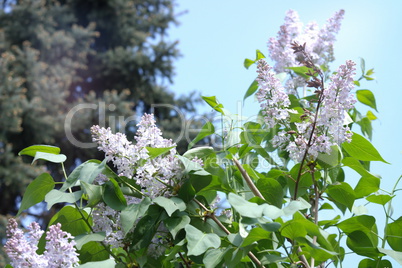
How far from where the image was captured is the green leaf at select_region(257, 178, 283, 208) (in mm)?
1002

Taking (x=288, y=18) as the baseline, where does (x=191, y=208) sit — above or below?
below

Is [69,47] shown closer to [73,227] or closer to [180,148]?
[180,148]

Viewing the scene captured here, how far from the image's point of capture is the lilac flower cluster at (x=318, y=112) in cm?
99

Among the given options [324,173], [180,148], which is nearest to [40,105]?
[180,148]

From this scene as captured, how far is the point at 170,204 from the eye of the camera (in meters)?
0.87

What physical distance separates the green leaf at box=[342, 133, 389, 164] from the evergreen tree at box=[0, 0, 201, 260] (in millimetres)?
5812

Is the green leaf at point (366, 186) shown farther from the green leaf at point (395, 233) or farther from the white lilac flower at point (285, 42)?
the white lilac flower at point (285, 42)

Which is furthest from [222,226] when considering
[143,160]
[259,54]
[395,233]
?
[259,54]

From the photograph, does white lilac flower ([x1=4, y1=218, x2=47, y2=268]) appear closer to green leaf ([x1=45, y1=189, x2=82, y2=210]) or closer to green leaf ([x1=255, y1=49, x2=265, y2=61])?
green leaf ([x1=45, y1=189, x2=82, y2=210])

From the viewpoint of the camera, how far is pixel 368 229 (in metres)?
1.01

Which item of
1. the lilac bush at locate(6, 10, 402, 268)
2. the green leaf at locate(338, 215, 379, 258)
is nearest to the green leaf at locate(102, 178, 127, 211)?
the lilac bush at locate(6, 10, 402, 268)

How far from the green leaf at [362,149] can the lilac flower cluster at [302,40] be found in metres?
0.39

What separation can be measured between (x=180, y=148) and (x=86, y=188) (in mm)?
7574

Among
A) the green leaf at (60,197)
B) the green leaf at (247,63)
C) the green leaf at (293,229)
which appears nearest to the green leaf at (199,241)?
the green leaf at (293,229)
